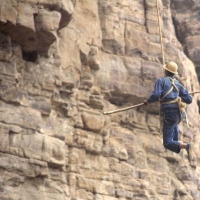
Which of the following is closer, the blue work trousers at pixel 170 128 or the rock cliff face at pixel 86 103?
the blue work trousers at pixel 170 128

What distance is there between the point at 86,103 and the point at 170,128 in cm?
349

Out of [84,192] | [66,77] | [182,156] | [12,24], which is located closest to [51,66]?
[66,77]

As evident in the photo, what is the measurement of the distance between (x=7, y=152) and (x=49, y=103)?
181 centimetres

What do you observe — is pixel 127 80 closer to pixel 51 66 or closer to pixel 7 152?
pixel 51 66

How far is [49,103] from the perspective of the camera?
18.2 m

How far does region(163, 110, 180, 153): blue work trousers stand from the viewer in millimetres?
16500

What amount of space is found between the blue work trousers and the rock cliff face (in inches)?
108

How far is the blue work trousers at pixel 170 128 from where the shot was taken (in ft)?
54.1

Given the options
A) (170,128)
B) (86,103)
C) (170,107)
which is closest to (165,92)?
(170,107)

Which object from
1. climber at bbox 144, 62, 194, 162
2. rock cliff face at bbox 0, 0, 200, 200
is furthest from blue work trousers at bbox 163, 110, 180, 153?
rock cliff face at bbox 0, 0, 200, 200

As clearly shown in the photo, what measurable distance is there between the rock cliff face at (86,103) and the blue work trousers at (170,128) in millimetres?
2734

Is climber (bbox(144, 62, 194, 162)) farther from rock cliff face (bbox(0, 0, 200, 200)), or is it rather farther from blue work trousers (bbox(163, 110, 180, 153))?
rock cliff face (bbox(0, 0, 200, 200))

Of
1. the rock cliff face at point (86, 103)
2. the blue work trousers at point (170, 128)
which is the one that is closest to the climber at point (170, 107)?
the blue work trousers at point (170, 128)

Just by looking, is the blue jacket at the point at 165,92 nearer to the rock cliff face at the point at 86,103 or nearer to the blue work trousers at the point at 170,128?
the blue work trousers at the point at 170,128
